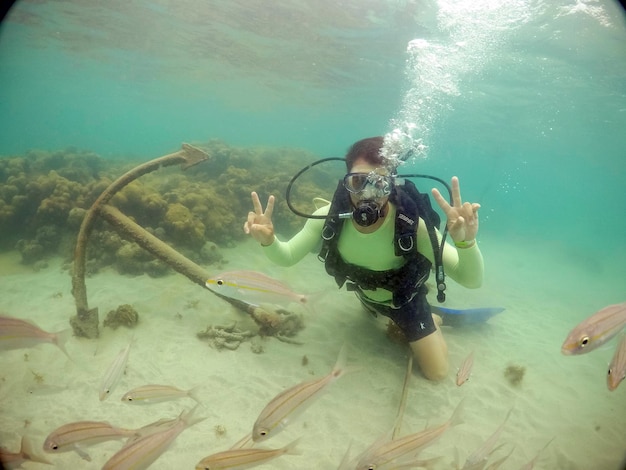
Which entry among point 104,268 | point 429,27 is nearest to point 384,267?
point 104,268

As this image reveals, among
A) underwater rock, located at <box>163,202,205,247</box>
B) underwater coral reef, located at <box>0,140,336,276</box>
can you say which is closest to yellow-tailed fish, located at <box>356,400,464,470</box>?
underwater coral reef, located at <box>0,140,336,276</box>

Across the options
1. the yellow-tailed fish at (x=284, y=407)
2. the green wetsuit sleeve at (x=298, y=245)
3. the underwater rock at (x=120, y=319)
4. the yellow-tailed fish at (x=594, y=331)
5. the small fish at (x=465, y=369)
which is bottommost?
the underwater rock at (x=120, y=319)

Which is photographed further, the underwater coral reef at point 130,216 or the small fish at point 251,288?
the underwater coral reef at point 130,216

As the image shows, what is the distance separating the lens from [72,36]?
25719mm

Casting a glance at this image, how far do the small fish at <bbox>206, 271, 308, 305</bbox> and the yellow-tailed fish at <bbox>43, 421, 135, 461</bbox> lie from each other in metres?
1.38

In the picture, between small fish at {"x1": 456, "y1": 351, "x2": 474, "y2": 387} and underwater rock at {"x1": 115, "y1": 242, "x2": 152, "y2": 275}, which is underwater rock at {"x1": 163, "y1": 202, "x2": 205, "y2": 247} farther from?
small fish at {"x1": 456, "y1": 351, "x2": 474, "y2": 387}

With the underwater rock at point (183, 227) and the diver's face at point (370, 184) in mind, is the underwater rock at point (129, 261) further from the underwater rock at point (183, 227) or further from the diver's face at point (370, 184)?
the diver's face at point (370, 184)

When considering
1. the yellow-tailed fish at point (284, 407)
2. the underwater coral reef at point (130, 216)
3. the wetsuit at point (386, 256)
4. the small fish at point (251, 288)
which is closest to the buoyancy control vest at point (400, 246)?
the wetsuit at point (386, 256)

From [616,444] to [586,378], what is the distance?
2122 millimetres

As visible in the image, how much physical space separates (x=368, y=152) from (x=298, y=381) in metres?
3.54

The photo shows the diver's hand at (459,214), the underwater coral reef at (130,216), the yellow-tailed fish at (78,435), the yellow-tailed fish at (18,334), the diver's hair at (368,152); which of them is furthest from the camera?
the underwater coral reef at (130,216)

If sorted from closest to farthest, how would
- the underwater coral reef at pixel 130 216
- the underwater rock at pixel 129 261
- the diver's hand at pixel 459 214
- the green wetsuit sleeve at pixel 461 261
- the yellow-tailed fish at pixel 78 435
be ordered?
the yellow-tailed fish at pixel 78 435, the diver's hand at pixel 459 214, the green wetsuit sleeve at pixel 461 261, the underwater rock at pixel 129 261, the underwater coral reef at pixel 130 216

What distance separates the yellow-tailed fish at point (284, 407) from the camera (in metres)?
2.44

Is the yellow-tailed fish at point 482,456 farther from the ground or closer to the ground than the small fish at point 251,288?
closer to the ground
